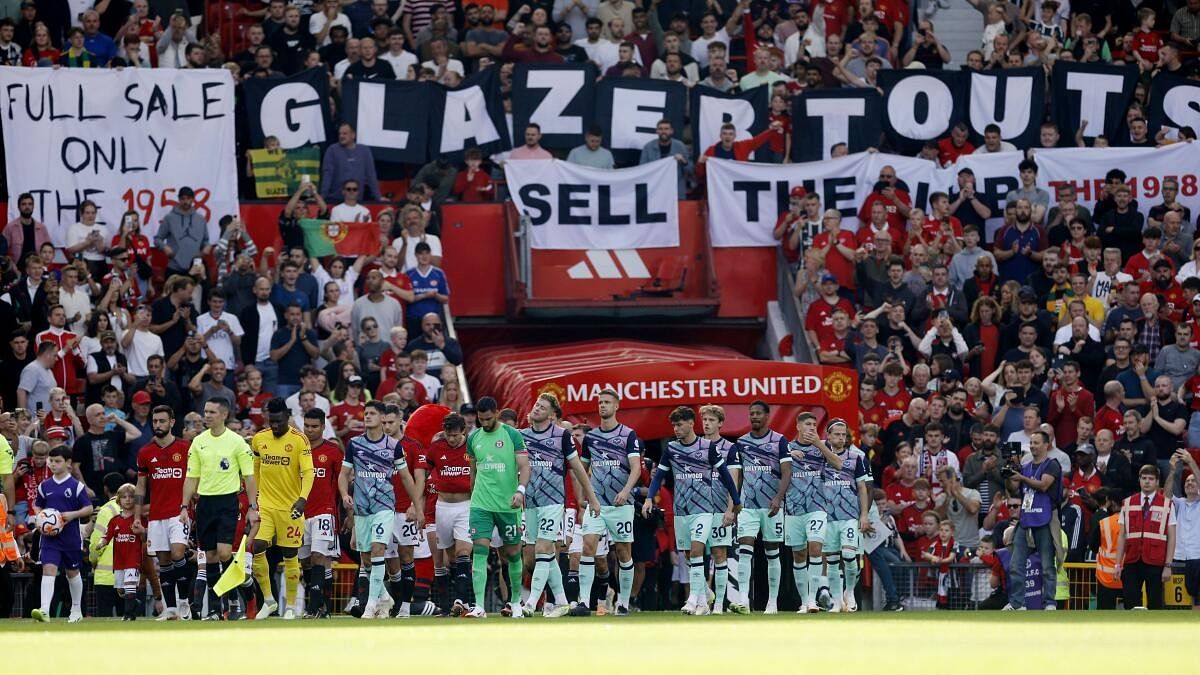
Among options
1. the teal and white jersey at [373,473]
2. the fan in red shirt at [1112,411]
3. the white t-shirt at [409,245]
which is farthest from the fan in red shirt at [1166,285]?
the teal and white jersey at [373,473]

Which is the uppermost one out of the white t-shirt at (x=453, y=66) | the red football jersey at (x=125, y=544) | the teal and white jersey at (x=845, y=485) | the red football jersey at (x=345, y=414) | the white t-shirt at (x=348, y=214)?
the white t-shirt at (x=453, y=66)

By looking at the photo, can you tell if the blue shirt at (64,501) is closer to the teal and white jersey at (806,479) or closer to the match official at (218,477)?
the match official at (218,477)

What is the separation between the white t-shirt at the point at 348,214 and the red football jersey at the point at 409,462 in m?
7.11

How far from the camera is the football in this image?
21.7 m

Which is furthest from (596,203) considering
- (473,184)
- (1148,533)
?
(1148,533)

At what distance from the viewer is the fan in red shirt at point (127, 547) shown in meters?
21.7

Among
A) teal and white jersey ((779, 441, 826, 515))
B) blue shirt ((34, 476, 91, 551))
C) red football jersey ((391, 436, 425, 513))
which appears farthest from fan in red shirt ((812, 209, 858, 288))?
blue shirt ((34, 476, 91, 551))

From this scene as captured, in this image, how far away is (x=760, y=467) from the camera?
22.3 m

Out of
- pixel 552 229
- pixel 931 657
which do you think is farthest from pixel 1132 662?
pixel 552 229

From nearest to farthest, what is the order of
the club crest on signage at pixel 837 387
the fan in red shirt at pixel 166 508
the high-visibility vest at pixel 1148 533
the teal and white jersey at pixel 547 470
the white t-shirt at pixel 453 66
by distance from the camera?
the teal and white jersey at pixel 547 470 → the fan in red shirt at pixel 166 508 → the high-visibility vest at pixel 1148 533 → the club crest on signage at pixel 837 387 → the white t-shirt at pixel 453 66

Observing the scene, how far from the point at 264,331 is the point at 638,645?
12.4 m

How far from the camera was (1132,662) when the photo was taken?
13.1 m

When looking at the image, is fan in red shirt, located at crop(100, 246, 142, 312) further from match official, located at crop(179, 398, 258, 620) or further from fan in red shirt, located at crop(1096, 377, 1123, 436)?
fan in red shirt, located at crop(1096, 377, 1123, 436)

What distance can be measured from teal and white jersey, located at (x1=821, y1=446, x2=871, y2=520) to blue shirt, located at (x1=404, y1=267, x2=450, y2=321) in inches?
281
